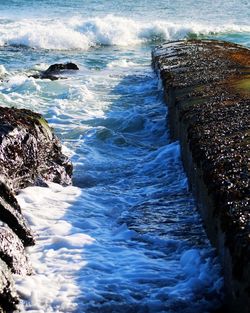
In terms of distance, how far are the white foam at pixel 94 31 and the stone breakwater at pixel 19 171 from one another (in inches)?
618

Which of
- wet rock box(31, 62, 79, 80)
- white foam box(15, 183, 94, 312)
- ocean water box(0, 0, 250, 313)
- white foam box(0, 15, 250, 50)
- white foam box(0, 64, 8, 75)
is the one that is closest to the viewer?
white foam box(15, 183, 94, 312)

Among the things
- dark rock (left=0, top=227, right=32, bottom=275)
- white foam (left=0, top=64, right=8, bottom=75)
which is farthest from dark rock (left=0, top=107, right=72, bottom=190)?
white foam (left=0, top=64, right=8, bottom=75)

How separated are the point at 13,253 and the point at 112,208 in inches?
80.5

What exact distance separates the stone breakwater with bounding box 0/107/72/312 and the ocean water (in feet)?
0.53

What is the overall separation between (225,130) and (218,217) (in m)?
2.05

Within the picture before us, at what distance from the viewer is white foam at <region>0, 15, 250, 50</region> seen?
23438 millimetres

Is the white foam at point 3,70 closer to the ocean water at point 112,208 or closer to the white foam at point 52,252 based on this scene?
the ocean water at point 112,208

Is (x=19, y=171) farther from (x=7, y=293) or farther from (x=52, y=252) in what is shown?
(x=7, y=293)

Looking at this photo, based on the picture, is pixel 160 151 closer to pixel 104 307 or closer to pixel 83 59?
pixel 104 307

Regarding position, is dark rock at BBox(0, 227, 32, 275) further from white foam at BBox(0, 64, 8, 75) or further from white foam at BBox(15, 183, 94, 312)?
white foam at BBox(0, 64, 8, 75)

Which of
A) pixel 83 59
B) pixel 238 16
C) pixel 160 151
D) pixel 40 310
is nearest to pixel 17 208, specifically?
pixel 40 310

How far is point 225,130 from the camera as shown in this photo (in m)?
7.01

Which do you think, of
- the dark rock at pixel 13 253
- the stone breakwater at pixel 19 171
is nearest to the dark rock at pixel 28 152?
the stone breakwater at pixel 19 171

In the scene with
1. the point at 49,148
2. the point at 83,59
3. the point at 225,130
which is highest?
the point at 225,130
